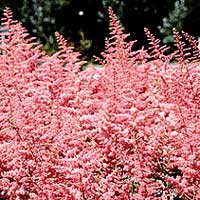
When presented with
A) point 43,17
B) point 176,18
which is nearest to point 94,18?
point 43,17

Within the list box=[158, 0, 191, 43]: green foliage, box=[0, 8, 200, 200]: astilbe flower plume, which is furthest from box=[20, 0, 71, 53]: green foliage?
box=[0, 8, 200, 200]: astilbe flower plume

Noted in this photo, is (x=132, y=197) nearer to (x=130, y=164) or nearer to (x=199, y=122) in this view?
(x=130, y=164)

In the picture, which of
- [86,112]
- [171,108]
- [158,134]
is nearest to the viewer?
[158,134]

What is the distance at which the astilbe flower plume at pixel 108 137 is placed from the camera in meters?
3.33

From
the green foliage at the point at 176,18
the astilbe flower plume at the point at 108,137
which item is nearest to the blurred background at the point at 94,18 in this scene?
the green foliage at the point at 176,18

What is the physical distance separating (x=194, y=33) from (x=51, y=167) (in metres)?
7.91

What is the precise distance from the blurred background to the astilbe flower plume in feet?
20.7

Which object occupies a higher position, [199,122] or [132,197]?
[199,122]

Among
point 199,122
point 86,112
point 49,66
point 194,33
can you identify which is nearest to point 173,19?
point 194,33

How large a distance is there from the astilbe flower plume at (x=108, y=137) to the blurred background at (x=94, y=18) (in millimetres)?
6318

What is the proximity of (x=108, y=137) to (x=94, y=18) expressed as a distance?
7808 mm

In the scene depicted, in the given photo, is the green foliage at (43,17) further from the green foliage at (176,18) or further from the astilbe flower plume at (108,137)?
the astilbe flower plume at (108,137)

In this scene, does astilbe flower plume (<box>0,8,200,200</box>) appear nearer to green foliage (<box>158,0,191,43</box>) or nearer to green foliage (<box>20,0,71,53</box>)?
green foliage (<box>158,0,191,43</box>)

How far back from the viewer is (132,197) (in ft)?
10.9
